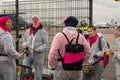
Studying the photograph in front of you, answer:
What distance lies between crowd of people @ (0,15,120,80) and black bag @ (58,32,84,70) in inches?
1.8

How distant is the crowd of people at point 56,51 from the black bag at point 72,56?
5 centimetres

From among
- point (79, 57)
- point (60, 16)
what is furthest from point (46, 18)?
point (79, 57)

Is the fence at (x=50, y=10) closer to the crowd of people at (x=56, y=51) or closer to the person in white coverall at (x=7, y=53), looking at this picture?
the crowd of people at (x=56, y=51)

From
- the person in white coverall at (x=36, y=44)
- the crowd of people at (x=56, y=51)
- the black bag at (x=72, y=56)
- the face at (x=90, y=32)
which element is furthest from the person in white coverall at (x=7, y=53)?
the person in white coverall at (x=36, y=44)

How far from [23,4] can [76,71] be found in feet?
19.2

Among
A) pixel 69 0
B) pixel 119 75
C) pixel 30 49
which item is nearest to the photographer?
pixel 119 75

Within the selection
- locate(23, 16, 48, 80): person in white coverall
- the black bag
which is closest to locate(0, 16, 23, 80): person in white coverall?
the black bag

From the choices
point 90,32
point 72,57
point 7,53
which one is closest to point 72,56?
point 72,57

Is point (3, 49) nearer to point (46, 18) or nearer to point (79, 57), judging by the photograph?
point (79, 57)

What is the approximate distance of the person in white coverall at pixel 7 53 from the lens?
8.48 meters

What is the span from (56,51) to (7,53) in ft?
5.12

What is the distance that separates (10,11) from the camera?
13.4 meters

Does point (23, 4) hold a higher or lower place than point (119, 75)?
higher

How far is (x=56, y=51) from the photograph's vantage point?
739 centimetres
